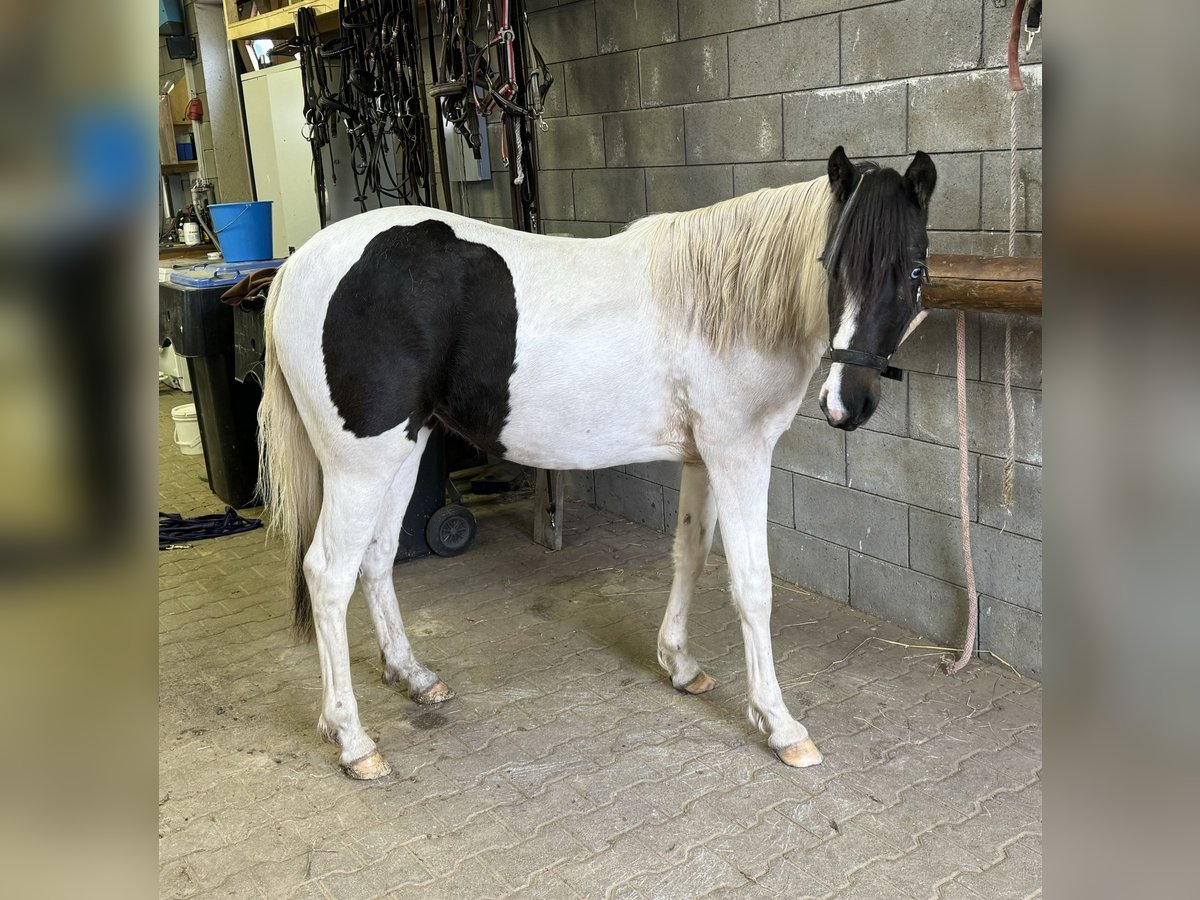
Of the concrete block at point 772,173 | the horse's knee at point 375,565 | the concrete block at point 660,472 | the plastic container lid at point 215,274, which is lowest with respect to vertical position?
the concrete block at point 660,472

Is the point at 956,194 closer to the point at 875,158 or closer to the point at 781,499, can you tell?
the point at 875,158

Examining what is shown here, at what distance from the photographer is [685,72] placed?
3438 mm

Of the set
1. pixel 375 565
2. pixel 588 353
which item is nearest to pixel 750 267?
pixel 588 353

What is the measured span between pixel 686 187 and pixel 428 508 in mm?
1531

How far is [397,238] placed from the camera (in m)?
2.33

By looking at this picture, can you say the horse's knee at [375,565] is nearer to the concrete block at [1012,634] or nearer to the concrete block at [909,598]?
the concrete block at [909,598]

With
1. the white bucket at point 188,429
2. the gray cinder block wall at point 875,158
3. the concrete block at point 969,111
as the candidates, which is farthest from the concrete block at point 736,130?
the white bucket at point 188,429

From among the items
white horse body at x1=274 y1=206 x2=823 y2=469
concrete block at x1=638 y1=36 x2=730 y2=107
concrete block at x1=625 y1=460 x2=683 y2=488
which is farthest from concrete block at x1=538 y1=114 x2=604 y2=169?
white horse body at x1=274 y1=206 x2=823 y2=469

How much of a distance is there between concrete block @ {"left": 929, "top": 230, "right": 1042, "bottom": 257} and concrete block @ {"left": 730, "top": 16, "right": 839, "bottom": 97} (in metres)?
0.61

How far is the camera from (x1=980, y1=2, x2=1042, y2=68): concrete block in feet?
7.89

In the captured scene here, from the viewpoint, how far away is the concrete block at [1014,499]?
2623 mm

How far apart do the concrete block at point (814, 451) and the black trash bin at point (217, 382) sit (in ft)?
7.15
